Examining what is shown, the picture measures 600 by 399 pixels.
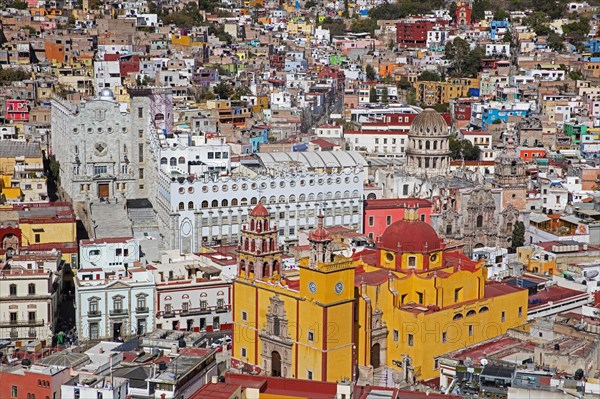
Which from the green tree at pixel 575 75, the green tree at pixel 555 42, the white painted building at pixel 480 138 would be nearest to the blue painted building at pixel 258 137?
the white painted building at pixel 480 138

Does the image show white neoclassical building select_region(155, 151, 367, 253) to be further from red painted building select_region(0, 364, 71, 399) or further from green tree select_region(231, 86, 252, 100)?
green tree select_region(231, 86, 252, 100)

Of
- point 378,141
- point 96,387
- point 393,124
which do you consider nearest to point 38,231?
point 96,387

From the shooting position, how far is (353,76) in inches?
4697

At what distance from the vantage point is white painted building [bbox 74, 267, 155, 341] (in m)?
51.2

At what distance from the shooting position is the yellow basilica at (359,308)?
150 ft

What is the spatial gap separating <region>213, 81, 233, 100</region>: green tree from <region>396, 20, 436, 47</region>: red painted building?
39751 millimetres

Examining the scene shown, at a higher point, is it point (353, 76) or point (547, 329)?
point (353, 76)

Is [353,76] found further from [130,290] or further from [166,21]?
[130,290]

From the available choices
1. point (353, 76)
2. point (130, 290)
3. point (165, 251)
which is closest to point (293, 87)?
point (353, 76)

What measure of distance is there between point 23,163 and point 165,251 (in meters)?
17.2

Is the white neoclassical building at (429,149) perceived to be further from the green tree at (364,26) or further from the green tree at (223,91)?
the green tree at (364,26)

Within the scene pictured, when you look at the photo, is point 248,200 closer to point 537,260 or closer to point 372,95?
point 537,260

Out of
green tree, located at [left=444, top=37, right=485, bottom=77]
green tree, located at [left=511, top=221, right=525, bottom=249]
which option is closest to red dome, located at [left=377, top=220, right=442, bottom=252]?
green tree, located at [left=511, top=221, right=525, bottom=249]

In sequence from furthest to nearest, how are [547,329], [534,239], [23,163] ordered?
1. [23,163]
2. [534,239]
3. [547,329]
